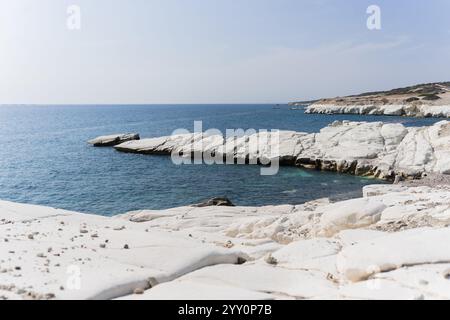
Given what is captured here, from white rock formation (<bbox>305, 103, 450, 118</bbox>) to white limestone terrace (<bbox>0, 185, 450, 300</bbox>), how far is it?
120 m

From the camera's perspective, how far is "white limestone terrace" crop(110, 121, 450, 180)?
43.1m

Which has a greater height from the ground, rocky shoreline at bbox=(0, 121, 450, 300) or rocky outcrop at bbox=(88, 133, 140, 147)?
rocky outcrop at bbox=(88, 133, 140, 147)

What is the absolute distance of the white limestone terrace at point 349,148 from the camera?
43094mm

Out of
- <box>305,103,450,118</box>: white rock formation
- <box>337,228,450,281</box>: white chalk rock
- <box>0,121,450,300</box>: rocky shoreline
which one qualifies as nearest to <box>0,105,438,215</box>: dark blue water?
<box>0,121,450,300</box>: rocky shoreline

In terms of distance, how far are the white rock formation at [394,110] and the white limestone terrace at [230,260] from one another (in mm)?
119968

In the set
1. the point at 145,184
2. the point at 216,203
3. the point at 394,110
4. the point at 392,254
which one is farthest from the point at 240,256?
the point at 394,110

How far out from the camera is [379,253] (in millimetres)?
11211

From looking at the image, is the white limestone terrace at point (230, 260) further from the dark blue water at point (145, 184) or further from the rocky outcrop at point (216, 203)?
the dark blue water at point (145, 184)

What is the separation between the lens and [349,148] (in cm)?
5084

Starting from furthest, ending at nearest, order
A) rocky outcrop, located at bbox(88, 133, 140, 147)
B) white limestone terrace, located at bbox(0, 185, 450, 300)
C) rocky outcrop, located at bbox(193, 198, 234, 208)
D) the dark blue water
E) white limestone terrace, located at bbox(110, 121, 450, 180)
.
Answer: rocky outcrop, located at bbox(88, 133, 140, 147), white limestone terrace, located at bbox(110, 121, 450, 180), the dark blue water, rocky outcrop, located at bbox(193, 198, 234, 208), white limestone terrace, located at bbox(0, 185, 450, 300)

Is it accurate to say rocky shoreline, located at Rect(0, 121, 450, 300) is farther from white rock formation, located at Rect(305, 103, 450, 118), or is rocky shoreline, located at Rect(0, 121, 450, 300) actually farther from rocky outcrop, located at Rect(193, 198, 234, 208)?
white rock formation, located at Rect(305, 103, 450, 118)

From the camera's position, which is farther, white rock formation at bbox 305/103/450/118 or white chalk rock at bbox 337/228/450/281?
white rock formation at bbox 305/103/450/118
